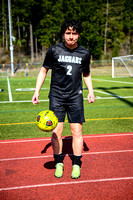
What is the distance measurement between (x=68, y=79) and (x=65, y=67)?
0.19 m

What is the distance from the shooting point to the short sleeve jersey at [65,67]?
142 inches

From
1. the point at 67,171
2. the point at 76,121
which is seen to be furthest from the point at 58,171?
the point at 76,121

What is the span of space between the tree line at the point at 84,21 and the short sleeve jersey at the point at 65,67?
52.0m

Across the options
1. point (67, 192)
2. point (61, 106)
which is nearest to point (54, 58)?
point (61, 106)

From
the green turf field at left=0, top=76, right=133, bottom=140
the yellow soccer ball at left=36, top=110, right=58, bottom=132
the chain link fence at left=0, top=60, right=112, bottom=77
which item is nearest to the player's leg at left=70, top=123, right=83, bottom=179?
the yellow soccer ball at left=36, top=110, right=58, bottom=132

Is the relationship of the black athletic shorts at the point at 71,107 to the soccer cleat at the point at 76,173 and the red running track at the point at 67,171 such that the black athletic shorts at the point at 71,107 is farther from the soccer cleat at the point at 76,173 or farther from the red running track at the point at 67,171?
the red running track at the point at 67,171

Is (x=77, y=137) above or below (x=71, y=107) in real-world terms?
below

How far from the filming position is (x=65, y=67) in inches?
143

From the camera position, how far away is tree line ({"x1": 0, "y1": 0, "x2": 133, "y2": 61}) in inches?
2211

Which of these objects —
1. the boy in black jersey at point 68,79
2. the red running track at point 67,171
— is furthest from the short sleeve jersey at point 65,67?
the red running track at point 67,171

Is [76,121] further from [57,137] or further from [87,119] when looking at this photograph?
[87,119]

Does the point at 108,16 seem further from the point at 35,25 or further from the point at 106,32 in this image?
the point at 35,25

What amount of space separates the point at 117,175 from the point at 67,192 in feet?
3.14

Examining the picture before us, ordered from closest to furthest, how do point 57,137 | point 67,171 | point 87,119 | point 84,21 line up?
1. point 57,137
2. point 67,171
3. point 87,119
4. point 84,21
